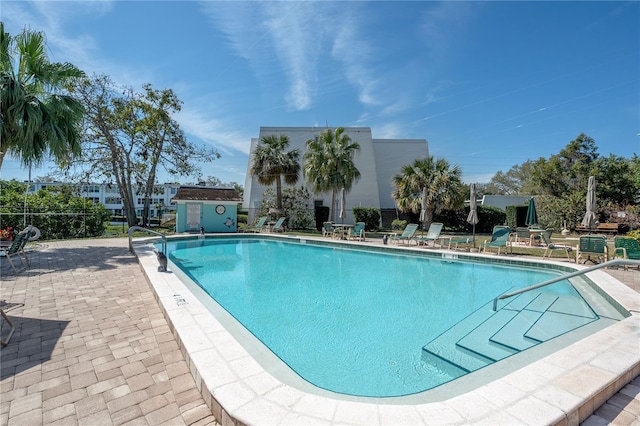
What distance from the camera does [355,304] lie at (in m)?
5.66

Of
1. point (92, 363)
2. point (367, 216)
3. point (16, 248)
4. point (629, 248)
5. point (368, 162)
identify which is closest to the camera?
point (92, 363)

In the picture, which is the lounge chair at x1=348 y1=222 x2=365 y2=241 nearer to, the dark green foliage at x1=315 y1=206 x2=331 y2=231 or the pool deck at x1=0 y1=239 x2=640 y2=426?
the dark green foliage at x1=315 y1=206 x2=331 y2=231

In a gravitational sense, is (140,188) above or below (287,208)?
above

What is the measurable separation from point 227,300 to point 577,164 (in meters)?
25.5

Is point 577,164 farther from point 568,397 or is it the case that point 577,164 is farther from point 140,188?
point 140,188

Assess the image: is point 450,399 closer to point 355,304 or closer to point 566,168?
point 355,304

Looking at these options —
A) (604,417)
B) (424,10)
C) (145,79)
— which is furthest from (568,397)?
(145,79)

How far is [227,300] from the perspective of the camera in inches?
226

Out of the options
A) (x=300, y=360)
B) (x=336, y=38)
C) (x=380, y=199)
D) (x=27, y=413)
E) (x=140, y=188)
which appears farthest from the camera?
(x=380, y=199)

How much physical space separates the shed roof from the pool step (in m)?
16.0

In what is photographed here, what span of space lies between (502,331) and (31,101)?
449 inches

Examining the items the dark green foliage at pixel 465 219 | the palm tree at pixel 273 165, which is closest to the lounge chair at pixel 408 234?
the dark green foliage at pixel 465 219

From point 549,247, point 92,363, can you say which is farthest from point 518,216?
point 92,363

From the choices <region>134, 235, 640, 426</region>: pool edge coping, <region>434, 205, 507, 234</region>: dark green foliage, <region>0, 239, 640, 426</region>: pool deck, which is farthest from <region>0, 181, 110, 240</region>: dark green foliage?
<region>434, 205, 507, 234</region>: dark green foliage
